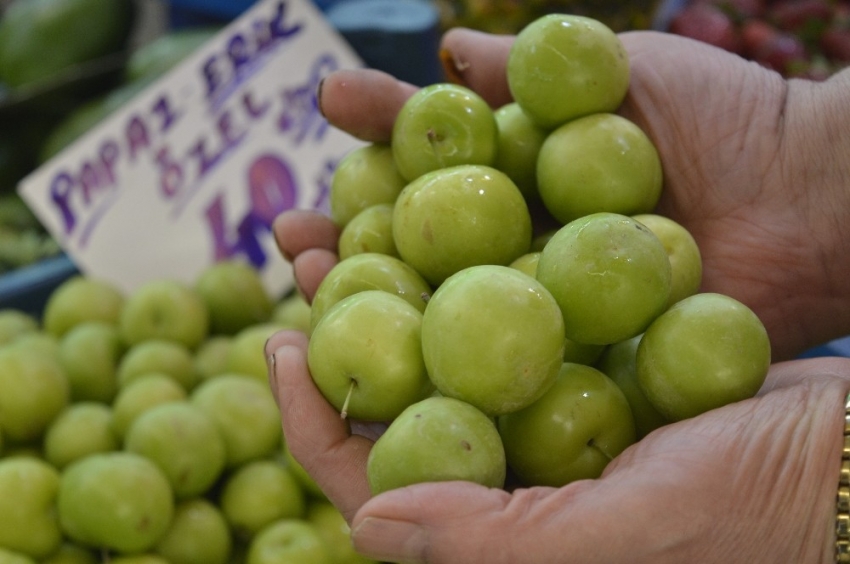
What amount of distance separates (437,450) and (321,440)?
22 cm

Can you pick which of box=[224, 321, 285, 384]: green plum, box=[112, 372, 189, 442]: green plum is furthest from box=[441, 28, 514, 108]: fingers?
box=[112, 372, 189, 442]: green plum

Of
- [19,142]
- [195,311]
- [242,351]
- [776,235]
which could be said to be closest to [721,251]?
[776,235]

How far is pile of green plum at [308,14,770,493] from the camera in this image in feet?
3.01

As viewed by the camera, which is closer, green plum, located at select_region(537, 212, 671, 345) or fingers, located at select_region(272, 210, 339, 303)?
green plum, located at select_region(537, 212, 671, 345)

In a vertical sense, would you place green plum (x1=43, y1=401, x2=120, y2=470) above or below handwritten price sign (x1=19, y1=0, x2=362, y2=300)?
below

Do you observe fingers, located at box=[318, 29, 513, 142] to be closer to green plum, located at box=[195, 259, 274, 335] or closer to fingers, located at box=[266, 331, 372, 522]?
fingers, located at box=[266, 331, 372, 522]

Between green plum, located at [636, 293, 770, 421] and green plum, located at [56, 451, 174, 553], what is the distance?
33.2 inches

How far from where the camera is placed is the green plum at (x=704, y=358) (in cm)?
97

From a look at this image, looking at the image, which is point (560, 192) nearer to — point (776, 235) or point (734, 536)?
point (776, 235)

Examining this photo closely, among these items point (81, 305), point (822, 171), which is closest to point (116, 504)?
point (81, 305)

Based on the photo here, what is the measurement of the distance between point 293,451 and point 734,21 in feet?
7.17

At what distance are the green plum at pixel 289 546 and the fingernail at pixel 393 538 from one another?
0.63 m

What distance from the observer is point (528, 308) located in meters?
0.92

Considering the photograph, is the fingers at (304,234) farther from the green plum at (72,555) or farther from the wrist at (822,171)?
the wrist at (822,171)
